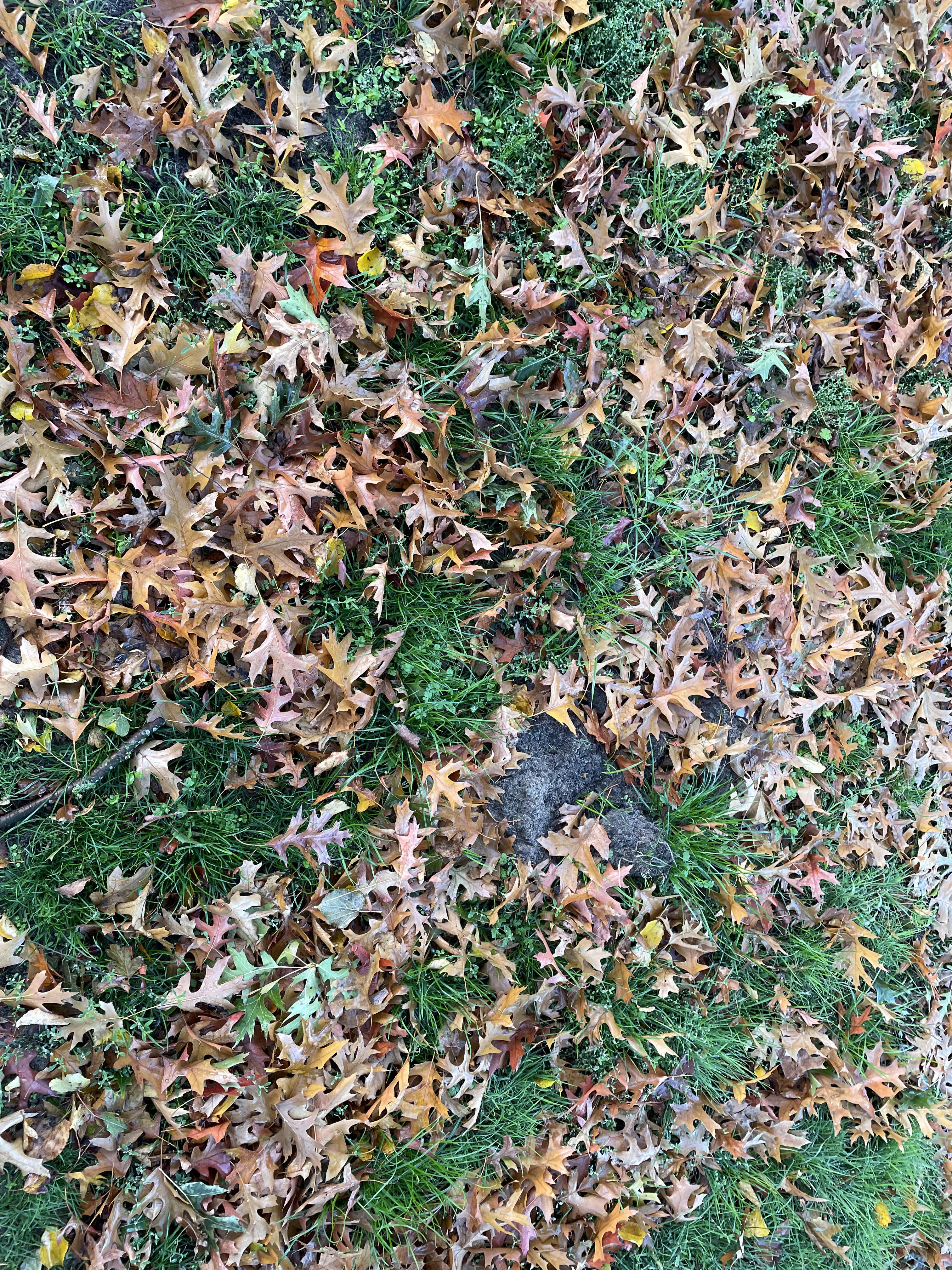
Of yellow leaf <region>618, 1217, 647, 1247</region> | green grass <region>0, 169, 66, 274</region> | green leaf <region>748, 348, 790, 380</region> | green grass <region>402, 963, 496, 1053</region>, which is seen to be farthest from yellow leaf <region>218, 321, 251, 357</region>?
yellow leaf <region>618, 1217, 647, 1247</region>

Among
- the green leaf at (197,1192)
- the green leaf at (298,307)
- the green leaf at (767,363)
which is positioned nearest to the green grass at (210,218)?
the green leaf at (298,307)

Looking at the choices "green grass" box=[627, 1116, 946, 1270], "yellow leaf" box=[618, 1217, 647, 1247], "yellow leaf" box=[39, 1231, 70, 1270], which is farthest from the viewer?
"green grass" box=[627, 1116, 946, 1270]

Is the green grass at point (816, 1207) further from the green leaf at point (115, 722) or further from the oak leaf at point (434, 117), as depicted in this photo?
the oak leaf at point (434, 117)

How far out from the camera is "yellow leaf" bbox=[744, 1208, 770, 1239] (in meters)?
2.70

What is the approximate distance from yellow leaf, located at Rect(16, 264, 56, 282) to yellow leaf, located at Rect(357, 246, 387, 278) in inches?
36.5

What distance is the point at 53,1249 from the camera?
2.05 meters

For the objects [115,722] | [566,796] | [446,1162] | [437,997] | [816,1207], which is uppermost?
[115,722]

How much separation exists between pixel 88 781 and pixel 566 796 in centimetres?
157

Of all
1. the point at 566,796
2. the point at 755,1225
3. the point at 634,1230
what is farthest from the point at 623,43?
the point at 755,1225

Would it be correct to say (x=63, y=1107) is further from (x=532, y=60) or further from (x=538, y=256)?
(x=532, y=60)

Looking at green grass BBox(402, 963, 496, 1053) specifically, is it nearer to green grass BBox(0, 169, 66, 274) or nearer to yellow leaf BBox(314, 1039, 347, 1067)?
yellow leaf BBox(314, 1039, 347, 1067)

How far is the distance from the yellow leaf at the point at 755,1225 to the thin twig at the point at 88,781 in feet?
9.07

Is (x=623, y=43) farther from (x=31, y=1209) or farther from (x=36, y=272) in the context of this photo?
(x=31, y=1209)

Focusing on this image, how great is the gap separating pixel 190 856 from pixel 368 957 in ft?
2.13
